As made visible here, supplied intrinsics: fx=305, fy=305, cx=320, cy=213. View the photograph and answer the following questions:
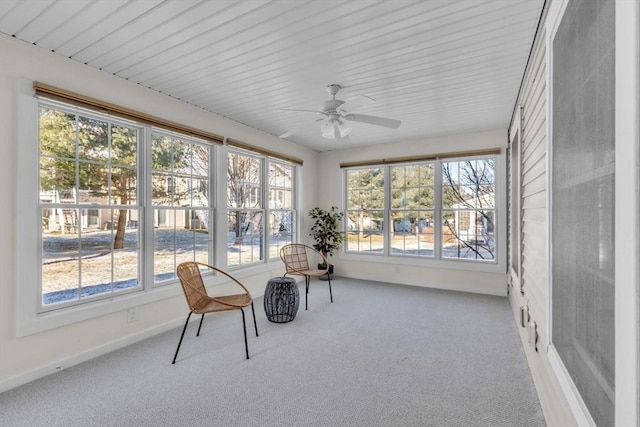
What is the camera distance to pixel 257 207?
4785 millimetres

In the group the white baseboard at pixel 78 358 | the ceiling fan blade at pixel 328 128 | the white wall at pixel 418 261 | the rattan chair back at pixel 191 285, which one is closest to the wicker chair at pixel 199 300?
the rattan chair back at pixel 191 285

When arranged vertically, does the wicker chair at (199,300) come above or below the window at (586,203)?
below

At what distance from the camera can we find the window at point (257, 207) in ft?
14.3

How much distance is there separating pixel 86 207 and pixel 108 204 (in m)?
0.20

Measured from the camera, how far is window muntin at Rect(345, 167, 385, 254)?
18.8 ft

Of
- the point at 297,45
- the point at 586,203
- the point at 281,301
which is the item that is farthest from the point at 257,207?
the point at 586,203

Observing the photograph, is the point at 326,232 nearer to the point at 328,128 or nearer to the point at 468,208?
the point at 468,208

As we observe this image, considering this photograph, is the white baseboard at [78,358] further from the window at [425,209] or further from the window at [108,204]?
the window at [425,209]

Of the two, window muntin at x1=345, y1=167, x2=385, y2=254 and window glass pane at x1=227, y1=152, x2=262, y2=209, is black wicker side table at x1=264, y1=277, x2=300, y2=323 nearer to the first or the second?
window glass pane at x1=227, y1=152, x2=262, y2=209

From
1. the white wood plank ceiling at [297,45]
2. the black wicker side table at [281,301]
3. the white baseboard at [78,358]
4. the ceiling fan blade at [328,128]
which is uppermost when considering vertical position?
the white wood plank ceiling at [297,45]

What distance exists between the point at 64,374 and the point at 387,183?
4.94m

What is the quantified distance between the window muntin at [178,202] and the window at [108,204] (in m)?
0.01

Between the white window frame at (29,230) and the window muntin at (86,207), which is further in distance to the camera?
the window muntin at (86,207)

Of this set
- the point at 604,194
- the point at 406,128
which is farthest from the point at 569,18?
the point at 406,128
